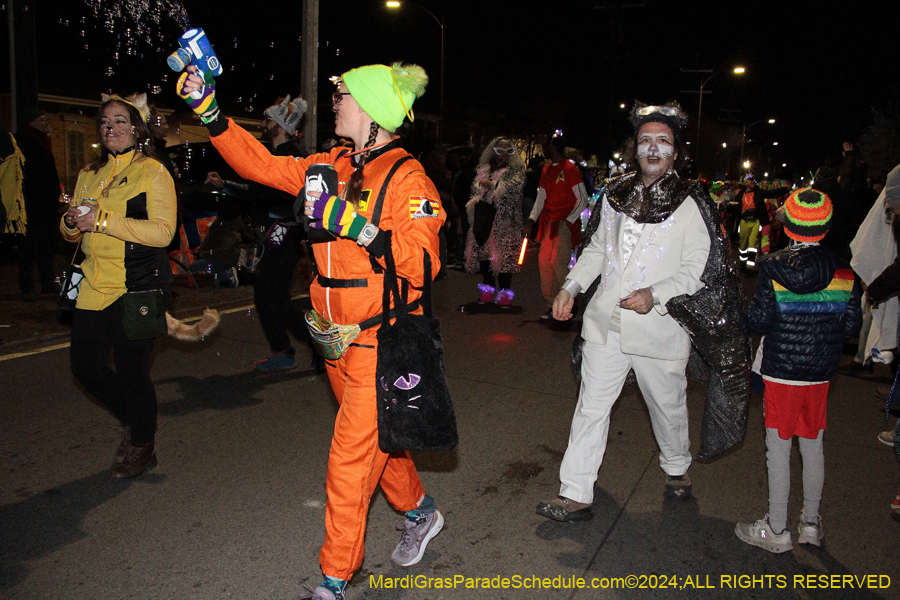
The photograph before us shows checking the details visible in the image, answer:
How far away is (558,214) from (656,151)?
4.95m

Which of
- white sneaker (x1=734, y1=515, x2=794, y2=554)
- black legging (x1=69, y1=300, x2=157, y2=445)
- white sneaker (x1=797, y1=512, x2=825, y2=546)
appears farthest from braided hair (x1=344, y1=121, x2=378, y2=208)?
white sneaker (x1=797, y1=512, x2=825, y2=546)

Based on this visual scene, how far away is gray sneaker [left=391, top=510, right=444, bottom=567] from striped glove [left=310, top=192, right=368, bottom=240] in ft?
5.02

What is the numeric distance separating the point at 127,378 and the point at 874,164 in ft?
138

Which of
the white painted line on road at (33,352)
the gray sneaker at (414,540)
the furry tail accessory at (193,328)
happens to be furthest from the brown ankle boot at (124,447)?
the white painted line on road at (33,352)

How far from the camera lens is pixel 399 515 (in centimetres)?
379

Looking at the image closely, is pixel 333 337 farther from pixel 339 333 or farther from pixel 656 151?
pixel 656 151

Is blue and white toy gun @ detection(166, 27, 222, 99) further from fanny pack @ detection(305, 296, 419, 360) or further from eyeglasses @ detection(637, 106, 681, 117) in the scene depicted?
eyeglasses @ detection(637, 106, 681, 117)

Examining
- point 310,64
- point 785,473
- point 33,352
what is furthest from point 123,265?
point 310,64

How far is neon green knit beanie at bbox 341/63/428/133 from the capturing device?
9.14 feet

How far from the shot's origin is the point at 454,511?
12.5 feet

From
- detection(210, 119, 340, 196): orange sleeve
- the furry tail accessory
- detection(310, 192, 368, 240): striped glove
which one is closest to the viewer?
detection(310, 192, 368, 240): striped glove

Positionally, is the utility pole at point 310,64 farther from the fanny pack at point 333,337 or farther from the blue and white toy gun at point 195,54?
the fanny pack at point 333,337

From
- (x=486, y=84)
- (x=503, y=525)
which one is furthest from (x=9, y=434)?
(x=486, y=84)

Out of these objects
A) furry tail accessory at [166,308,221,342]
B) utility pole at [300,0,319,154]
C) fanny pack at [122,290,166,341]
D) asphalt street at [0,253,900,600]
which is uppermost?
utility pole at [300,0,319,154]
